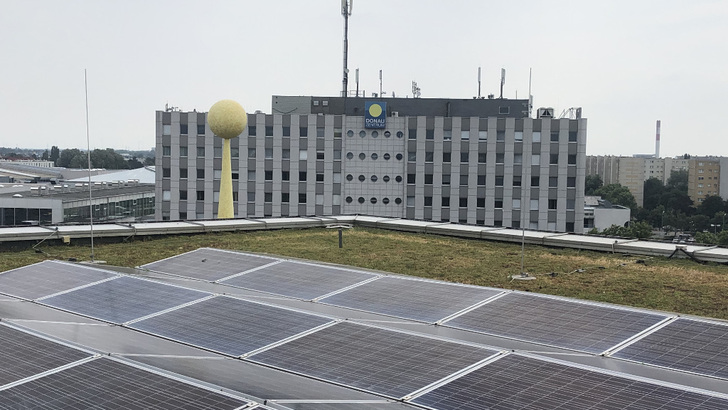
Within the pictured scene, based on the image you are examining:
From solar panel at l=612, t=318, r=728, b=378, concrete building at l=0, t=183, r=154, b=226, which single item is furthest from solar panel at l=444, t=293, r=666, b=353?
concrete building at l=0, t=183, r=154, b=226

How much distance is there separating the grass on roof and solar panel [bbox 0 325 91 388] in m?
13.1

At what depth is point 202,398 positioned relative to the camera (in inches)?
394

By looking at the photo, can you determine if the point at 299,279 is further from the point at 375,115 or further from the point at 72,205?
the point at 375,115

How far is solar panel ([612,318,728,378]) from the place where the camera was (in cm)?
1267

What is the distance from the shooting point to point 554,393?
10.9 meters

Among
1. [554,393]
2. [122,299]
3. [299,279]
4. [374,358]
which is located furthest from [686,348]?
[122,299]

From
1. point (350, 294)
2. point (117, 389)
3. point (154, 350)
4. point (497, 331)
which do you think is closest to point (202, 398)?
point (117, 389)

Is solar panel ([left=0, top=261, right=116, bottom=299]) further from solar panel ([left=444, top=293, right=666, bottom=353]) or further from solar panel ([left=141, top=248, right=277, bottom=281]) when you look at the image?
solar panel ([left=444, top=293, right=666, bottom=353])

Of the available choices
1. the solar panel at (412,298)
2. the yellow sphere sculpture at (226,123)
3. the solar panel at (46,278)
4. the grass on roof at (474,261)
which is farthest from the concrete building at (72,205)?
the solar panel at (412,298)

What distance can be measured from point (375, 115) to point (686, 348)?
9688cm

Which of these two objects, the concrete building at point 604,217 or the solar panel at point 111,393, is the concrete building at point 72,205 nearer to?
the solar panel at point 111,393

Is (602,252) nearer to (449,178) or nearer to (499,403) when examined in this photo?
(499,403)

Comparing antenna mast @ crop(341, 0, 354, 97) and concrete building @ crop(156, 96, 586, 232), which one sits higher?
antenna mast @ crop(341, 0, 354, 97)

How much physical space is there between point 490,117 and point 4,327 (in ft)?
325
